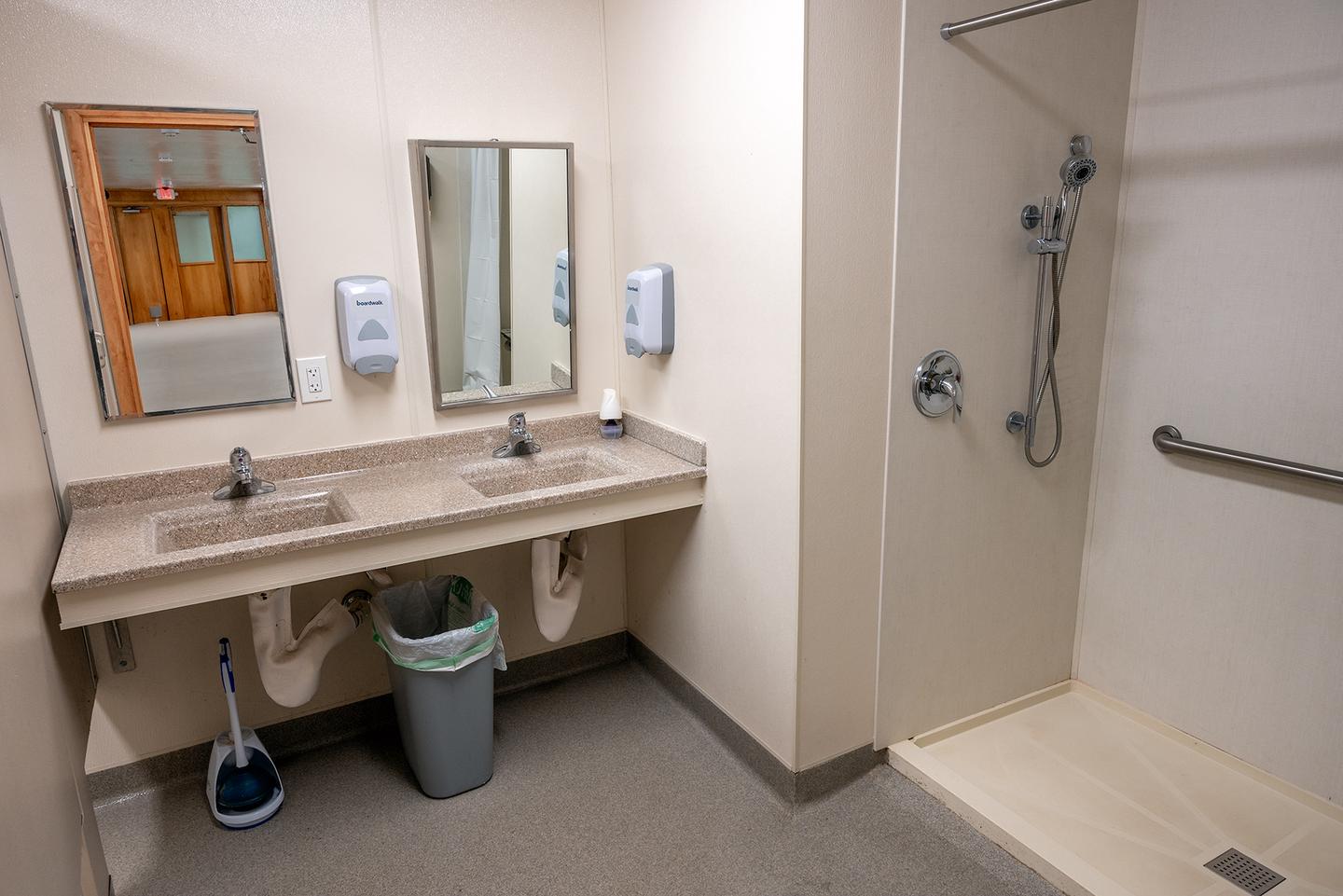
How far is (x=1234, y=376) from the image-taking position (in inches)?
83.8

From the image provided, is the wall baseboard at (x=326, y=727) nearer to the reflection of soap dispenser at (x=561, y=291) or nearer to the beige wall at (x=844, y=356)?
the beige wall at (x=844, y=356)

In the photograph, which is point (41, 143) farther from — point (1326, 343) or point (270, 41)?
point (1326, 343)

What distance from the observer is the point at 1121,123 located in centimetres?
228

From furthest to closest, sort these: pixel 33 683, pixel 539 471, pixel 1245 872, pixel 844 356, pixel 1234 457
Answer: pixel 539 471
pixel 1234 457
pixel 844 356
pixel 1245 872
pixel 33 683

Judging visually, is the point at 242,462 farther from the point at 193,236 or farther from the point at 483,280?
the point at 483,280

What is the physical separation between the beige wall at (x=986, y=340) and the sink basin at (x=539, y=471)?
0.86 metres

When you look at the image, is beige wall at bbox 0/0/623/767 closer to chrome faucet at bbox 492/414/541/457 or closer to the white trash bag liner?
chrome faucet at bbox 492/414/541/457

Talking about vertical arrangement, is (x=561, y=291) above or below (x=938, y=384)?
above

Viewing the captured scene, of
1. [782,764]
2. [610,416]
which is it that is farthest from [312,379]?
[782,764]

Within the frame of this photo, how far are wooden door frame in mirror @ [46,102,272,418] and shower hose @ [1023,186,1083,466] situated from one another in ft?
6.66

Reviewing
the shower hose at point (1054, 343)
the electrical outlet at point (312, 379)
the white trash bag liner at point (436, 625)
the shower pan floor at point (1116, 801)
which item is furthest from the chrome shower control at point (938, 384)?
the electrical outlet at point (312, 379)

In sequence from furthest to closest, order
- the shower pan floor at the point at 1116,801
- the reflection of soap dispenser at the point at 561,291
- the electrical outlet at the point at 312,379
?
the reflection of soap dispenser at the point at 561,291 < the electrical outlet at the point at 312,379 < the shower pan floor at the point at 1116,801

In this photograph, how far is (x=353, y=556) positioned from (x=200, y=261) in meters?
0.84

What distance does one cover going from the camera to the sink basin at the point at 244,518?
209 centimetres
